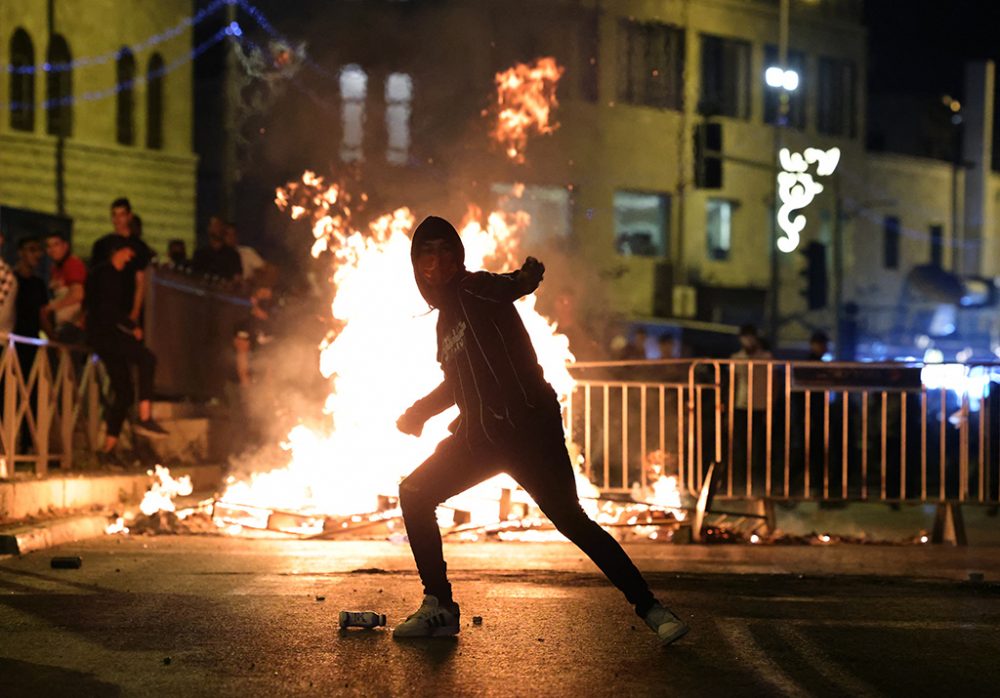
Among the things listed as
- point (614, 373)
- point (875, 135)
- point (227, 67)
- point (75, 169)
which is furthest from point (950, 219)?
point (614, 373)

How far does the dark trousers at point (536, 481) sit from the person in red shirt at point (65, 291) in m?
7.98

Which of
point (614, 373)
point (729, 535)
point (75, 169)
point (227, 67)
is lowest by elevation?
point (729, 535)

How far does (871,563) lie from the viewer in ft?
36.5

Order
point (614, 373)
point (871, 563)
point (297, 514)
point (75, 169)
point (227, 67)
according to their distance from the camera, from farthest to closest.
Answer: point (227, 67) < point (75, 169) < point (614, 373) < point (297, 514) < point (871, 563)

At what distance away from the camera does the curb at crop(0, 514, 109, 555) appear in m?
10.5

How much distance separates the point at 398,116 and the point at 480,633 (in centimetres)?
2093

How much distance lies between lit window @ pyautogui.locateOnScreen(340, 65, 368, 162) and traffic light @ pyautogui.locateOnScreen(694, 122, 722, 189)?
17.8ft

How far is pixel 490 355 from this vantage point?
7082mm

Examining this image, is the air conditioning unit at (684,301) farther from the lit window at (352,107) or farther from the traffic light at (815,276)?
the lit window at (352,107)

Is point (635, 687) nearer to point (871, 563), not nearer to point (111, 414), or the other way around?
point (871, 563)

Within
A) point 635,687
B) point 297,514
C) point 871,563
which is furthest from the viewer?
point 297,514

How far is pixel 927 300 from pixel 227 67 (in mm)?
22957

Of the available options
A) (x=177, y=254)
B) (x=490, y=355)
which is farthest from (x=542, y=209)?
(x=490, y=355)

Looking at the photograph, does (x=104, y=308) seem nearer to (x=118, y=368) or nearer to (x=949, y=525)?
(x=118, y=368)
